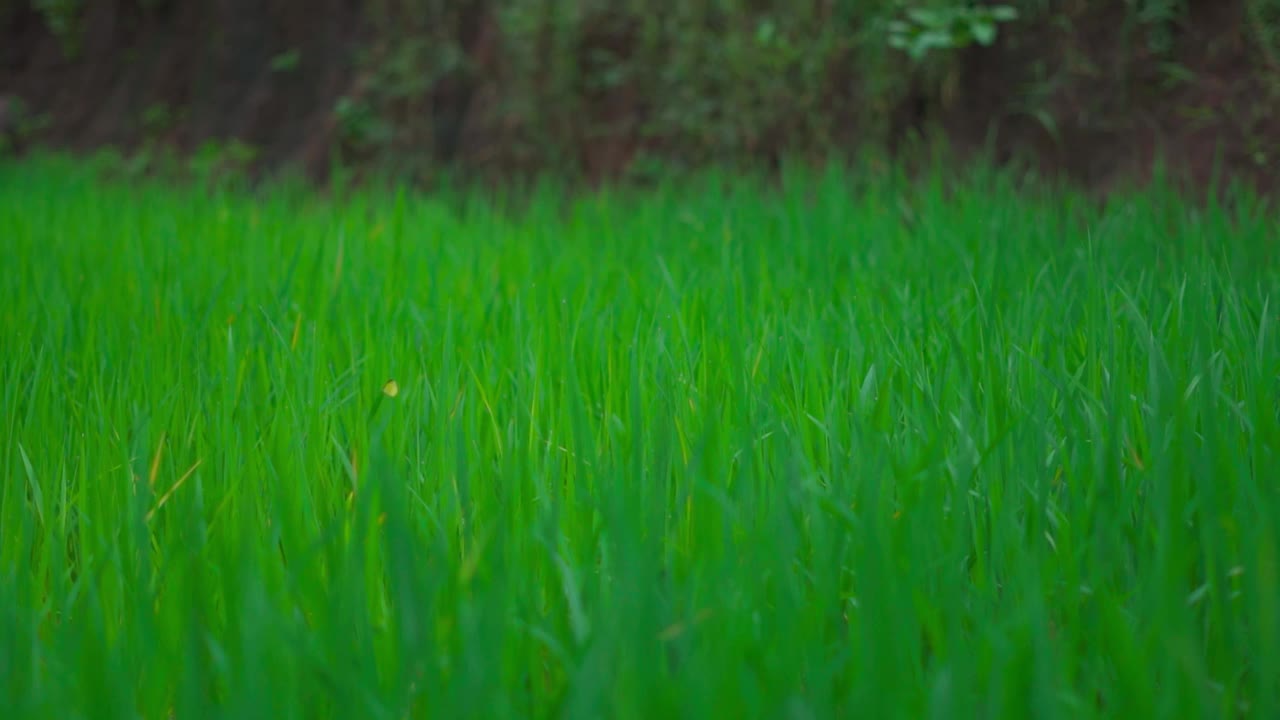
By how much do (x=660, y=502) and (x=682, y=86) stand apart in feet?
10.2

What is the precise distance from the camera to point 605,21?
3973 mm

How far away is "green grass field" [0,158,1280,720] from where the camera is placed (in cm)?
60

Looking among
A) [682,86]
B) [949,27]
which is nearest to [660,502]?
[949,27]

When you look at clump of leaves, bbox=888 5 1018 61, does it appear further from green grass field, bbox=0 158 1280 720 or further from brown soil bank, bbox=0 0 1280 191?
green grass field, bbox=0 158 1280 720

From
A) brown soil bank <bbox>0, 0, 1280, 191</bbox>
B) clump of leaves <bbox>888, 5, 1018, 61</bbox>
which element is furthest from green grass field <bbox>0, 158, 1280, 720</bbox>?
clump of leaves <bbox>888, 5, 1018, 61</bbox>

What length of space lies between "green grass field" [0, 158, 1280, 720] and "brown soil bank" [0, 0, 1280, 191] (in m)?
1.25

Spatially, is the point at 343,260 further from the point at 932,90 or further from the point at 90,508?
the point at 932,90

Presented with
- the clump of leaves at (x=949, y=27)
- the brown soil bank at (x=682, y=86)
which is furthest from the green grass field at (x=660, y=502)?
the clump of leaves at (x=949, y=27)

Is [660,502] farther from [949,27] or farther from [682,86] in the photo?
[682,86]

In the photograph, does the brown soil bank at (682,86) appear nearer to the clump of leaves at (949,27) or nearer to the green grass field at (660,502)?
the clump of leaves at (949,27)

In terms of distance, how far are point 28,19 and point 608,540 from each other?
883cm

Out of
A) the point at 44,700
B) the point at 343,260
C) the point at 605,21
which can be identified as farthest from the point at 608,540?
the point at 605,21

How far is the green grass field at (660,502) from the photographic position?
60 centimetres

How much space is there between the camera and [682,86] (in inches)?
144
